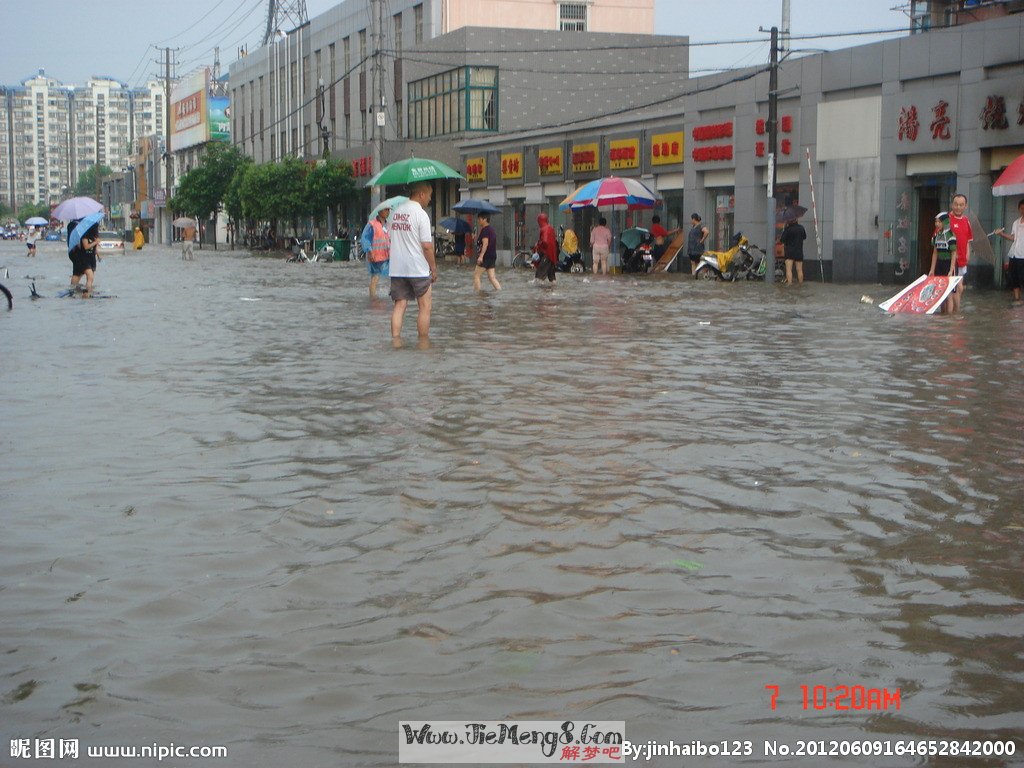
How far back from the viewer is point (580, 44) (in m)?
58.1

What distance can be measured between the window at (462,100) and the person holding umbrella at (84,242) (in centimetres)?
3611

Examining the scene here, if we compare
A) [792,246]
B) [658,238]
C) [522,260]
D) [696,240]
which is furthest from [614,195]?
[522,260]

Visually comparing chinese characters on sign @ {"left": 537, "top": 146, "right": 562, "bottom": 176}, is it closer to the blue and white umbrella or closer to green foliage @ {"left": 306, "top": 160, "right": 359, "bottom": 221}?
green foliage @ {"left": 306, "top": 160, "right": 359, "bottom": 221}

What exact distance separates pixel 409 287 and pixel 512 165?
127 feet

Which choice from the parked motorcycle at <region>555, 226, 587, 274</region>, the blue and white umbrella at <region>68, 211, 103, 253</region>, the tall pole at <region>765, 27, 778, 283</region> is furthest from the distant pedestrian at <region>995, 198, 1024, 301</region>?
the parked motorcycle at <region>555, 226, 587, 274</region>

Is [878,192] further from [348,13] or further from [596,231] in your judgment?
[348,13]

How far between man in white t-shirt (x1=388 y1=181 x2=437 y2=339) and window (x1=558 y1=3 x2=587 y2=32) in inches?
2076

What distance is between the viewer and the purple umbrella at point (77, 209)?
22.4 m

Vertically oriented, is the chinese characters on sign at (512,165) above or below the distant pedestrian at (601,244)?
above

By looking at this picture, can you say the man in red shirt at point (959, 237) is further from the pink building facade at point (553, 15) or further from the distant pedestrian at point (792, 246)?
the pink building facade at point (553, 15)

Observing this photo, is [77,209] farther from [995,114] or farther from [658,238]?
[658,238]

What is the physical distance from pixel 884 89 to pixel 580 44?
29225 mm

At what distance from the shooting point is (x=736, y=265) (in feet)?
108

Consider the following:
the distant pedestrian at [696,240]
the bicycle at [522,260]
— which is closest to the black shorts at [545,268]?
the distant pedestrian at [696,240]
